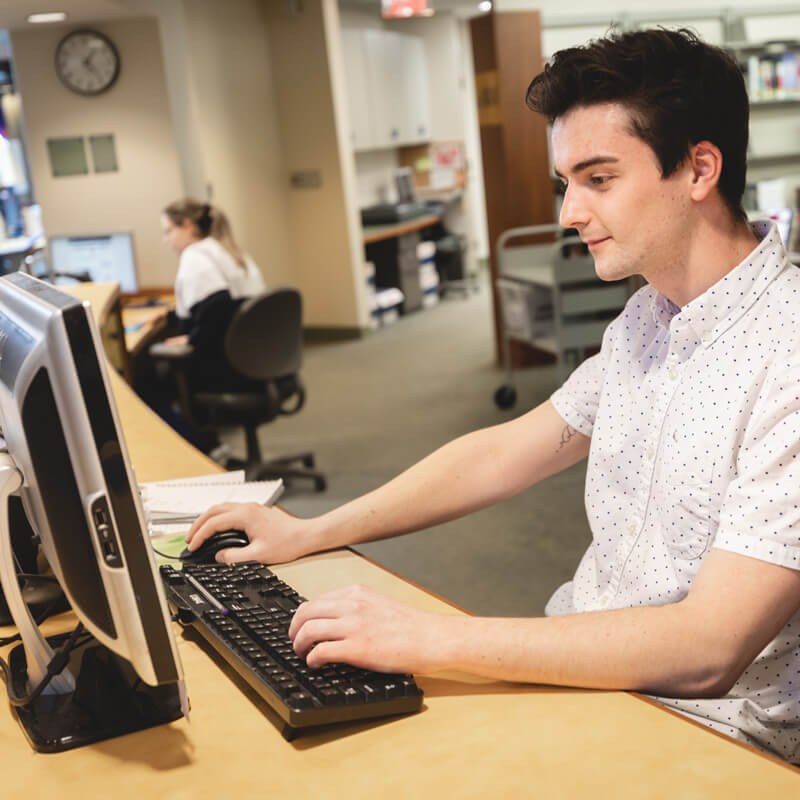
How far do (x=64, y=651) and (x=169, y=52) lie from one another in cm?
582

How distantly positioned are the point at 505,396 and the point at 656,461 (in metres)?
4.18

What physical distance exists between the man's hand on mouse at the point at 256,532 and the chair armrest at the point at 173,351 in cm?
266

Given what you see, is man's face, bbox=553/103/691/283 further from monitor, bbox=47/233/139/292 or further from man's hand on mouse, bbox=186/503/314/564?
monitor, bbox=47/233/139/292

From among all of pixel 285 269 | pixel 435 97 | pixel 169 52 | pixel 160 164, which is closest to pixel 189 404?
pixel 160 164

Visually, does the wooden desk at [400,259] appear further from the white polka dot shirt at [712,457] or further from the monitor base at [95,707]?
the monitor base at [95,707]

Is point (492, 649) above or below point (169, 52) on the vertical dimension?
below

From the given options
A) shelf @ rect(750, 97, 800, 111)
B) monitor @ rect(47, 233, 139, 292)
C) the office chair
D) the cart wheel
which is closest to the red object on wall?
shelf @ rect(750, 97, 800, 111)

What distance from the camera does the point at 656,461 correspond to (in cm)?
119

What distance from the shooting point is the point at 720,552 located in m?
0.97

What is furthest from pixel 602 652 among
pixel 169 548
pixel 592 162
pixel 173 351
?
pixel 173 351

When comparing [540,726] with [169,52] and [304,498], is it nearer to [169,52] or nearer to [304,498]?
[304,498]

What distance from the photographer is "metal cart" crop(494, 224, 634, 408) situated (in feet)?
16.0

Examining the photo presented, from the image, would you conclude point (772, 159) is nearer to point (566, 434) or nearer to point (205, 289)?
point (205, 289)

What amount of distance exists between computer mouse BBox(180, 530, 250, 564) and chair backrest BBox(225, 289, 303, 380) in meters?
2.55
